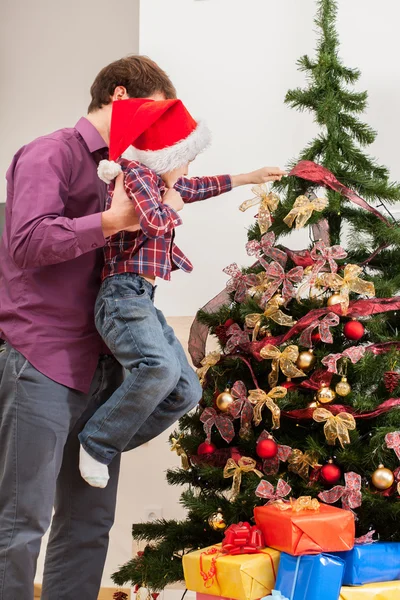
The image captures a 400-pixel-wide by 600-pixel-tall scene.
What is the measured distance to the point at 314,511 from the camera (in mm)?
1496

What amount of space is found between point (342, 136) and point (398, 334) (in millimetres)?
532

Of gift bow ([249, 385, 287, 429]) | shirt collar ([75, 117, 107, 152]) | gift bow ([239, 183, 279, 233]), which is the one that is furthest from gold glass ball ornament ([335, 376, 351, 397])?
Result: shirt collar ([75, 117, 107, 152])

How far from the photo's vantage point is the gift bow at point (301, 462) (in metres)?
1.63

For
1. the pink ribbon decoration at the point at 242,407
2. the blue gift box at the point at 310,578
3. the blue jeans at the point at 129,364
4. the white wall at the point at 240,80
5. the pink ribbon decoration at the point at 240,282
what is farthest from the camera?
the white wall at the point at 240,80

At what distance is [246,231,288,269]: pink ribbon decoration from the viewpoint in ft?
5.86

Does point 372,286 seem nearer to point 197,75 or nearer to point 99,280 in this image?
point 99,280

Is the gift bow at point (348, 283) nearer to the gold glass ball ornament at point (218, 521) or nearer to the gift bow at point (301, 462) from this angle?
the gift bow at point (301, 462)

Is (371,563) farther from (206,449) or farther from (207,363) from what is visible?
(207,363)

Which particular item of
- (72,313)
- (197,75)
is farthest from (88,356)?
(197,75)

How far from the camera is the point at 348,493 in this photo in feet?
5.10

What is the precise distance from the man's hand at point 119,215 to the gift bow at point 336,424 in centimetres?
57

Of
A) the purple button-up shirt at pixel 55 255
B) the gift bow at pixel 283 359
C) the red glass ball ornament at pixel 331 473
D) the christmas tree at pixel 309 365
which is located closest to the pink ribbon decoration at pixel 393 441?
the christmas tree at pixel 309 365

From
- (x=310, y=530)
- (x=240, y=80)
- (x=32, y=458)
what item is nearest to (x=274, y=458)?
(x=310, y=530)

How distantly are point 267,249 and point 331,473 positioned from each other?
0.56 m
